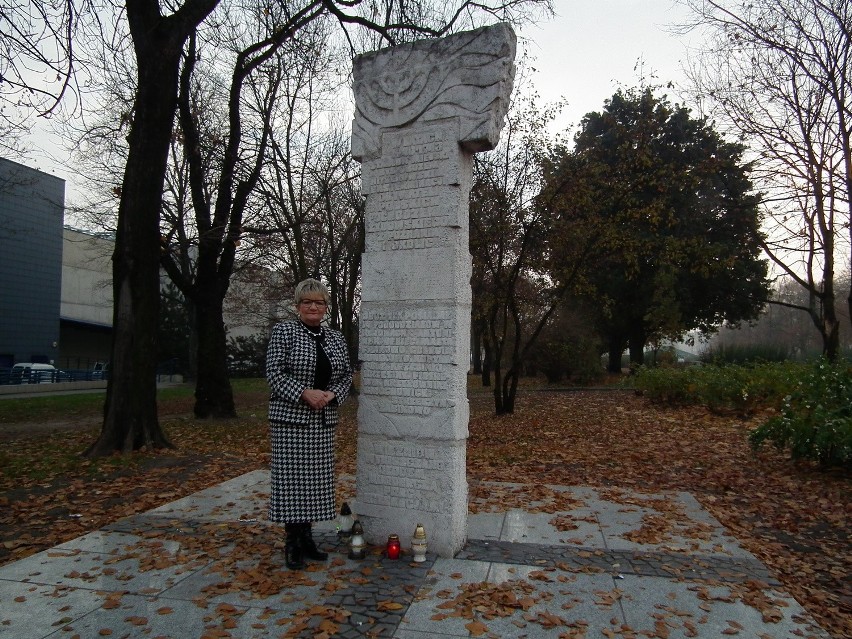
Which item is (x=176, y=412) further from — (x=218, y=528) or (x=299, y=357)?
(x=299, y=357)

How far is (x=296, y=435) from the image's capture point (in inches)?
183

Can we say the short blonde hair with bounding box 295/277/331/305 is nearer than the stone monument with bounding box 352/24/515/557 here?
Yes

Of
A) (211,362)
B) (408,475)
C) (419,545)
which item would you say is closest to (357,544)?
(419,545)

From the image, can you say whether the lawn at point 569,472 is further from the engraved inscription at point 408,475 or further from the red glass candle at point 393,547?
the red glass candle at point 393,547

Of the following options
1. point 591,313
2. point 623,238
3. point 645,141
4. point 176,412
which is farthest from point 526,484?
point 591,313

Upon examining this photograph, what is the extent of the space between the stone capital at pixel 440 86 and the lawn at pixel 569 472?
3.83 meters

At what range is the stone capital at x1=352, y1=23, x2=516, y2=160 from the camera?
16.3ft

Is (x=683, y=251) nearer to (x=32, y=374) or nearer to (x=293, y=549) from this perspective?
(x=293, y=549)

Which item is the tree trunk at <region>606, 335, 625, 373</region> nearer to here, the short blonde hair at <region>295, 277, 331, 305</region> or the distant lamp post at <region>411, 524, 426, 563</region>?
the distant lamp post at <region>411, 524, 426, 563</region>

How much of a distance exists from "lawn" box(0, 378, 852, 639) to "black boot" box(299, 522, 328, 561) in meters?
2.18

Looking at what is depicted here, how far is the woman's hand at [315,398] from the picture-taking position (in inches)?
179

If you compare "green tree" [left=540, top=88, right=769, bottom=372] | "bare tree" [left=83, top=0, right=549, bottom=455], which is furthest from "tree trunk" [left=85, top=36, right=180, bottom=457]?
"green tree" [left=540, top=88, right=769, bottom=372]

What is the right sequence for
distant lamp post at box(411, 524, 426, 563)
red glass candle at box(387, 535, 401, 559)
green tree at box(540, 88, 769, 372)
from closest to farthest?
distant lamp post at box(411, 524, 426, 563)
red glass candle at box(387, 535, 401, 559)
green tree at box(540, 88, 769, 372)

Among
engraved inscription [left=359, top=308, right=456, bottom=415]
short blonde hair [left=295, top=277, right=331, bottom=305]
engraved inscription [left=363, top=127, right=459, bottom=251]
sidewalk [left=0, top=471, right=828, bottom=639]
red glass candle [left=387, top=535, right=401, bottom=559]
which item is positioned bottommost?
sidewalk [left=0, top=471, right=828, bottom=639]
